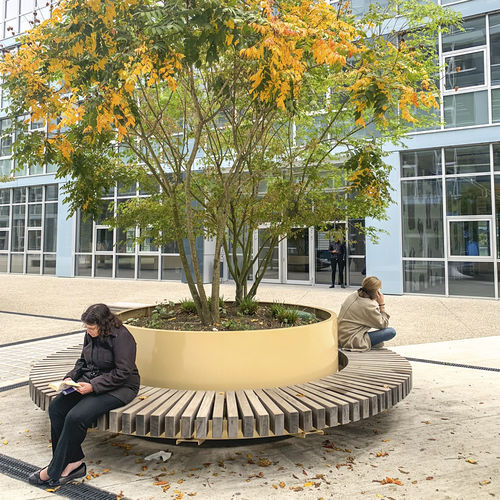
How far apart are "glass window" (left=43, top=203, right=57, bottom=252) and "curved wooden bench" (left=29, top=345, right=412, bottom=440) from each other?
2043cm

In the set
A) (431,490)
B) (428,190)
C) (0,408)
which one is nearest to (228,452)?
(431,490)

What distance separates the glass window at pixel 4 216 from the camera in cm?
2428

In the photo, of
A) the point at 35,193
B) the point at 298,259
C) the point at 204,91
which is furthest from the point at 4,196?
the point at 204,91

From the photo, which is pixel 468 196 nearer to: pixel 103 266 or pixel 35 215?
pixel 103 266

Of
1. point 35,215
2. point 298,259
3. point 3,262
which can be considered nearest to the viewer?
point 298,259

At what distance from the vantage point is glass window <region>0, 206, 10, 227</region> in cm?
2428

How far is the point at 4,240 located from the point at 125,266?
→ 8.41m

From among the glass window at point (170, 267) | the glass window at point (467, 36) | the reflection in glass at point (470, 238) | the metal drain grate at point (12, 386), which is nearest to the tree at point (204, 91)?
the metal drain grate at point (12, 386)

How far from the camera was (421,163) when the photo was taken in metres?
13.7

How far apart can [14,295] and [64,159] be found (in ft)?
36.7

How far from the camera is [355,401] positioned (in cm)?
306

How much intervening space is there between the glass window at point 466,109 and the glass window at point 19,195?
66.9 feet

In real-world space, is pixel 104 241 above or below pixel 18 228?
below

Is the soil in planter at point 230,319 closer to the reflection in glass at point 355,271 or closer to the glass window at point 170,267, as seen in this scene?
the reflection in glass at point 355,271
